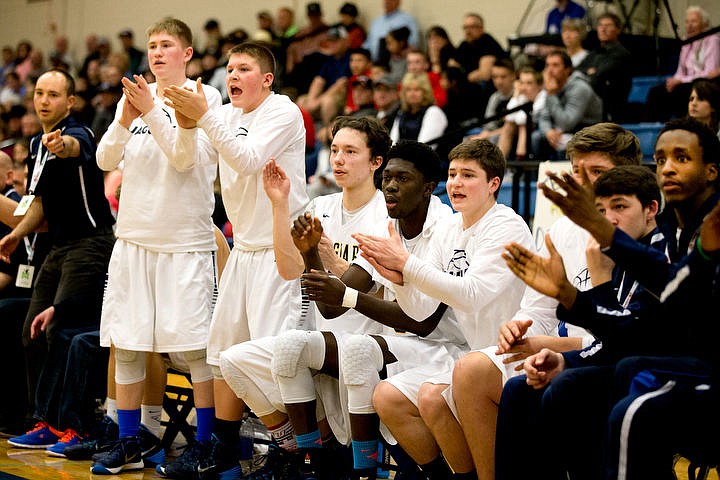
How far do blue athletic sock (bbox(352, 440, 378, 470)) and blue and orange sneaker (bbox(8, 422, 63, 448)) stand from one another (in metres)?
2.32

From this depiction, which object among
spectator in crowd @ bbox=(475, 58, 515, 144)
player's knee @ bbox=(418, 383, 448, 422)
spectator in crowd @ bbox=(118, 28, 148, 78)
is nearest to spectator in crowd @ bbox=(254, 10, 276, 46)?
spectator in crowd @ bbox=(118, 28, 148, 78)

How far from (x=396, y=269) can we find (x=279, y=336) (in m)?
0.83

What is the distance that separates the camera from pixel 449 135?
821cm

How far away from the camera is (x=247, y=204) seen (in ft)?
17.1

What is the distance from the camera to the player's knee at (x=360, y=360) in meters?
4.41

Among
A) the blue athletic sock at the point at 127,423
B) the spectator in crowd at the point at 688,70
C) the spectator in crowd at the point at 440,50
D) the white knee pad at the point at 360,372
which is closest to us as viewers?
the white knee pad at the point at 360,372

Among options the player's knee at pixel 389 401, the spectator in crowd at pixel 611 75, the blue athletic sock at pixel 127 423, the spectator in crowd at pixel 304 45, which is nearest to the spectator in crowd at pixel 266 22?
the spectator in crowd at pixel 304 45

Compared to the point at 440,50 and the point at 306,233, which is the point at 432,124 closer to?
the point at 440,50

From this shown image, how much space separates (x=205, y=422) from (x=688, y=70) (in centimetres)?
646

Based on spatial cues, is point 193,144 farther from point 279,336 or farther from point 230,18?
point 230,18

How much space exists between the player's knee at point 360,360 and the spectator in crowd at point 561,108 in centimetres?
462

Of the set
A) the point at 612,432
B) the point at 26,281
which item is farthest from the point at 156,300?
the point at 612,432

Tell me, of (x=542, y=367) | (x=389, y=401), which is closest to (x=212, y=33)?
(x=389, y=401)

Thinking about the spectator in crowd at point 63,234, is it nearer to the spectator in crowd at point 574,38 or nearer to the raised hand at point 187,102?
the raised hand at point 187,102
